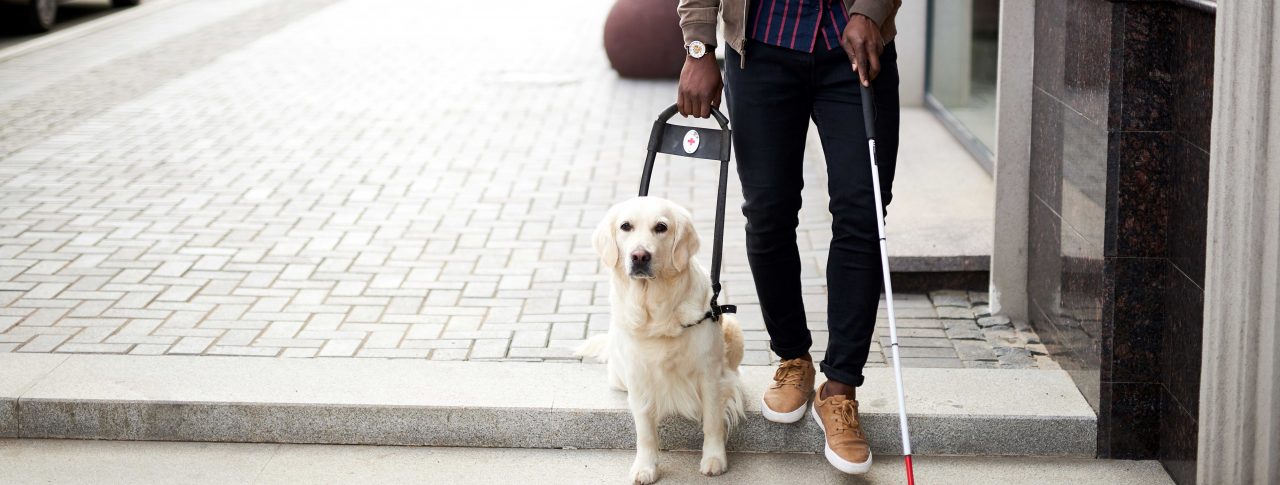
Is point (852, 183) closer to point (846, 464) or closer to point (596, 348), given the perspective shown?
point (846, 464)

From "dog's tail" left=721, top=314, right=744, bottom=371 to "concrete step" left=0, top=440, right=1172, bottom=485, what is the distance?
31 cm

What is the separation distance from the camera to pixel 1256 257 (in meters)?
3.32

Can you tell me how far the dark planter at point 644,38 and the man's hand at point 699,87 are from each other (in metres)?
7.74

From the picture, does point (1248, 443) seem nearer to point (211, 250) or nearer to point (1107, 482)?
point (1107, 482)

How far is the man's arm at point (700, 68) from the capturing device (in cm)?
388

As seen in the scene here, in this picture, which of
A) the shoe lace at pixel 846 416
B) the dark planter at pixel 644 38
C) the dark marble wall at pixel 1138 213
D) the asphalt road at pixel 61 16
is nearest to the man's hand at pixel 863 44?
the dark marble wall at pixel 1138 213

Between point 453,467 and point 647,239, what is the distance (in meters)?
1.08

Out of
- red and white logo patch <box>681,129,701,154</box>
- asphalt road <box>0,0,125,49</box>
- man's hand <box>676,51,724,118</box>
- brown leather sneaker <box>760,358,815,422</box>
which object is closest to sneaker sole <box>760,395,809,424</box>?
brown leather sneaker <box>760,358,815,422</box>

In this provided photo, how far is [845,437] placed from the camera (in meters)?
3.97

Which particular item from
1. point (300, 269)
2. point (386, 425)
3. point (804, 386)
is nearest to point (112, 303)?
point (300, 269)

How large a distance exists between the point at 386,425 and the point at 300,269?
195 centimetres

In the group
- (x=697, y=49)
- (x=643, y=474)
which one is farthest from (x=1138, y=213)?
(x=643, y=474)

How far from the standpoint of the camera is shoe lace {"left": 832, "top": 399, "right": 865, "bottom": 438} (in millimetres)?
3990

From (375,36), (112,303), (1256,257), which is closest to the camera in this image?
(1256,257)
